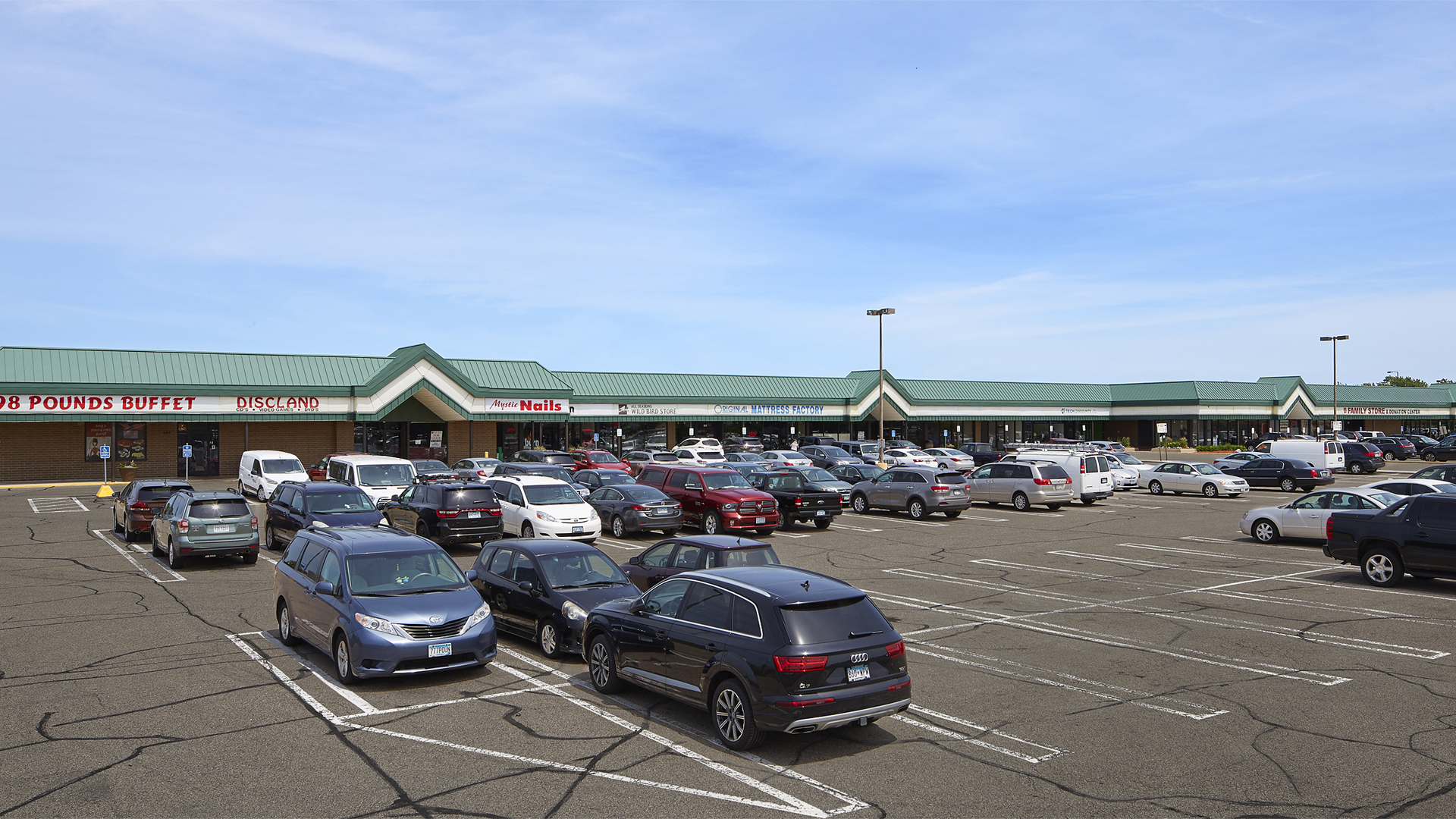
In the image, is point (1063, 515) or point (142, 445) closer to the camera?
point (1063, 515)

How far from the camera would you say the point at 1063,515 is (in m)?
31.5

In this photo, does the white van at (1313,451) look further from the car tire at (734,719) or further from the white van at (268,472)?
the car tire at (734,719)

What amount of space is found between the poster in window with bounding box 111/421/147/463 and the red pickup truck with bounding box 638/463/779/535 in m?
29.3

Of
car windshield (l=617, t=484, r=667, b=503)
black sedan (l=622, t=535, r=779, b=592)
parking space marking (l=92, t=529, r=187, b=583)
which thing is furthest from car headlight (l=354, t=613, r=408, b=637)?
car windshield (l=617, t=484, r=667, b=503)

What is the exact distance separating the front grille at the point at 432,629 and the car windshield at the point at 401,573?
74 cm

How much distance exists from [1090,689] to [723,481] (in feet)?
52.2

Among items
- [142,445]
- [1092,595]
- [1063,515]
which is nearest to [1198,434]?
[1063,515]

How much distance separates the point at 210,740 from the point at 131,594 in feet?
30.7

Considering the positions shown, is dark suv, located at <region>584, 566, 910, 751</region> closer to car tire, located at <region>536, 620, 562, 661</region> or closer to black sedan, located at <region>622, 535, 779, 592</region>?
car tire, located at <region>536, 620, 562, 661</region>

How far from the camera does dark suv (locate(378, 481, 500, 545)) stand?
21.7m

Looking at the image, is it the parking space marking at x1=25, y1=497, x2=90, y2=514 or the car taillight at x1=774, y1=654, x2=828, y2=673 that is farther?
the parking space marking at x1=25, y1=497, x2=90, y2=514

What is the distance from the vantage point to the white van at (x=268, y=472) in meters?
33.1

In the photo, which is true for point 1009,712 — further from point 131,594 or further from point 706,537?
point 131,594

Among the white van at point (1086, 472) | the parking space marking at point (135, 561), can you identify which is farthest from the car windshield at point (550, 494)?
the white van at point (1086, 472)
